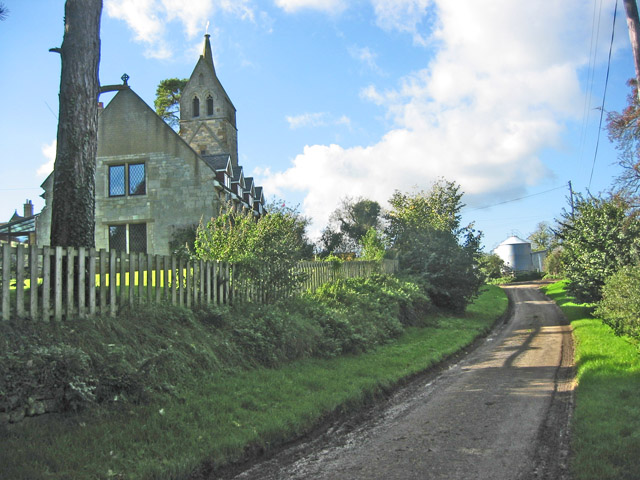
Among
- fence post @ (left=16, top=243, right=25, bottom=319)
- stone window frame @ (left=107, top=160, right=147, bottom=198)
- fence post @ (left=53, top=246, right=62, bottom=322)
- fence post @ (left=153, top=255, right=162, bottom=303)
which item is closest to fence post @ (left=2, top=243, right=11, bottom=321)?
fence post @ (left=16, top=243, right=25, bottom=319)

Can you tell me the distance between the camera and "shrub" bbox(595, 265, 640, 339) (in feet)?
40.2

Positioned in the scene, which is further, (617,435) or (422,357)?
(422,357)

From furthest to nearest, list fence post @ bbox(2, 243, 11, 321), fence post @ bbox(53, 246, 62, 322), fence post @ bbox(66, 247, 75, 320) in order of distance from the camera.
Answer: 1. fence post @ bbox(66, 247, 75, 320)
2. fence post @ bbox(53, 246, 62, 322)
3. fence post @ bbox(2, 243, 11, 321)

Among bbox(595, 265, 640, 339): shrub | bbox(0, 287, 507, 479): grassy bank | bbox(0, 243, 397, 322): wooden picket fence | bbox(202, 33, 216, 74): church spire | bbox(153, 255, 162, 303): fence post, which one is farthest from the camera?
bbox(202, 33, 216, 74): church spire

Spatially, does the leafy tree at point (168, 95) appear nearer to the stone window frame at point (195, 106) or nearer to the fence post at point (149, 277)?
the stone window frame at point (195, 106)

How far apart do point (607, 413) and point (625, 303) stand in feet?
24.4

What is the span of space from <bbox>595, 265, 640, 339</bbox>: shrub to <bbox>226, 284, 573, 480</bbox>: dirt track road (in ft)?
10.2

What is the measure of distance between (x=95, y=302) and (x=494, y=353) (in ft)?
35.8

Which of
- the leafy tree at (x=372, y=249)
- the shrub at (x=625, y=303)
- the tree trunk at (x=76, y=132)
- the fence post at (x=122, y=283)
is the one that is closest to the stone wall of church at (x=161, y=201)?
the leafy tree at (x=372, y=249)

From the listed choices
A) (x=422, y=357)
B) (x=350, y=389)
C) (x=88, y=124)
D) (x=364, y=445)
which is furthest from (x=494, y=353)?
(x=88, y=124)

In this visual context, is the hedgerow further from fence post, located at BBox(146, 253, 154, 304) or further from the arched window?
the arched window

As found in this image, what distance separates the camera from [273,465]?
18.0 ft

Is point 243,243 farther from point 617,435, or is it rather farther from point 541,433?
point 617,435

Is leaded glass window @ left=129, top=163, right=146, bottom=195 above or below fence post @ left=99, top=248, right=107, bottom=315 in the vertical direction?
above
